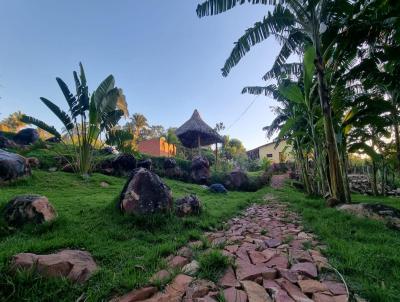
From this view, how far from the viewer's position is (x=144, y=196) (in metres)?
4.12

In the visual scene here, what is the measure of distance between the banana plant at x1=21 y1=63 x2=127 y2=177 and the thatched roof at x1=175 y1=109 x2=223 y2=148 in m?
9.29

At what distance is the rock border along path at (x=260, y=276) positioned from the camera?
6.11 feet

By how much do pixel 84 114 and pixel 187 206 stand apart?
668 centimetres

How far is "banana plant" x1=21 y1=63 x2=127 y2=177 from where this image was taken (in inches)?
330

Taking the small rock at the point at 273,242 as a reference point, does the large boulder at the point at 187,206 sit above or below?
above

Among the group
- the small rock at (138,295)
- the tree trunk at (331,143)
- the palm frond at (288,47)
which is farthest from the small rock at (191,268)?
the palm frond at (288,47)

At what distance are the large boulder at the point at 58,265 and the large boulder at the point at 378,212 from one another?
458 cm

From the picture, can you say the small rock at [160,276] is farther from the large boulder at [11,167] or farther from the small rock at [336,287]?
the large boulder at [11,167]

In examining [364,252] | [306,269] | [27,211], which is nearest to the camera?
[306,269]

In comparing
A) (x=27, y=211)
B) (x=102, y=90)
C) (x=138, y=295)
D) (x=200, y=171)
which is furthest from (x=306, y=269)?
(x=200, y=171)

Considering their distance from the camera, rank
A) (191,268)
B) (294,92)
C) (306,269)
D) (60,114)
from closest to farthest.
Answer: (306,269), (191,268), (294,92), (60,114)

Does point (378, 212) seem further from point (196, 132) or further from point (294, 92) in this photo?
point (196, 132)

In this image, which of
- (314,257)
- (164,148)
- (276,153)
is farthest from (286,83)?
(276,153)

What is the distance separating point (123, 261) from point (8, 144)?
13.9 m
